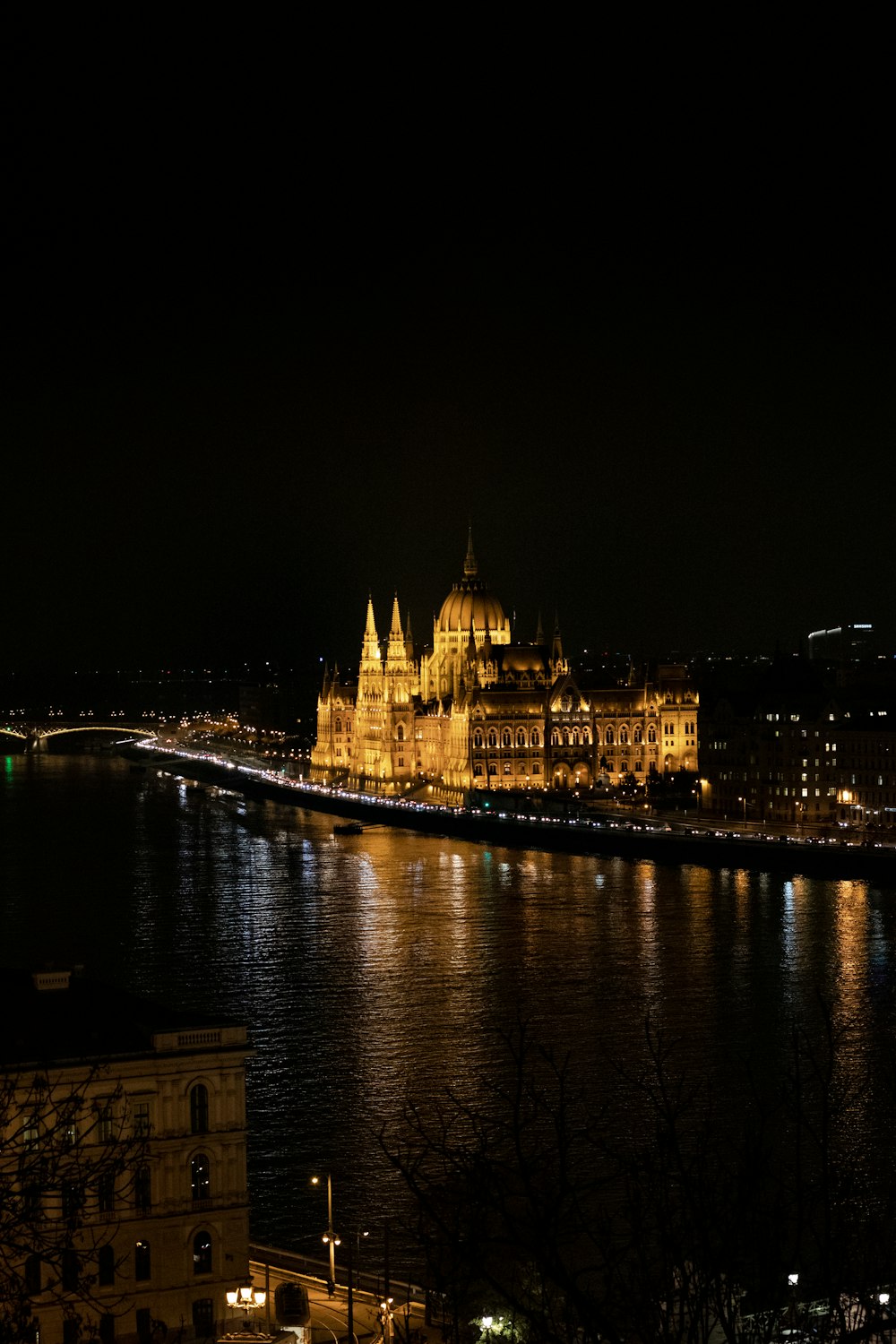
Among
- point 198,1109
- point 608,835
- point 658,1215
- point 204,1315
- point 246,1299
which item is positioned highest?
point 658,1215

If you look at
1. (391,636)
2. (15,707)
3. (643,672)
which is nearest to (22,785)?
(391,636)

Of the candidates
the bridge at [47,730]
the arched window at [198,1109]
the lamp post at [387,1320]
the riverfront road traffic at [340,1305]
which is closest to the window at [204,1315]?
the riverfront road traffic at [340,1305]

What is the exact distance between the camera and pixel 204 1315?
12.6 metres

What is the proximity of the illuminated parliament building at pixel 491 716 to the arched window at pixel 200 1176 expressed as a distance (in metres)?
50.7

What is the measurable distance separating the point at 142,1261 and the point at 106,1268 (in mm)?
235

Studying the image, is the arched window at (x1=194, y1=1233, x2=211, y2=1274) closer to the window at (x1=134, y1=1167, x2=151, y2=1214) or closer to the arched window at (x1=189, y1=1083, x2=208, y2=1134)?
the window at (x1=134, y1=1167, x2=151, y2=1214)

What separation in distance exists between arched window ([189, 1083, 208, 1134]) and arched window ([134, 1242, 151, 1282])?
0.75 m

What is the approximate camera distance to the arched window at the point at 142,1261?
12.5 m

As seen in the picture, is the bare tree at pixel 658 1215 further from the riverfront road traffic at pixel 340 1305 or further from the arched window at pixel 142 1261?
the arched window at pixel 142 1261

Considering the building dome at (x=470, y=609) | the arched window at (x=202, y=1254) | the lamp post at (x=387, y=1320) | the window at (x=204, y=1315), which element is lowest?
the window at (x=204, y=1315)

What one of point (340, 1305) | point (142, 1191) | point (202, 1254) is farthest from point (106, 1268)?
point (340, 1305)

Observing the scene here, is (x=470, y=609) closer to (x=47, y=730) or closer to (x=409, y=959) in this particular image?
(x=409, y=959)

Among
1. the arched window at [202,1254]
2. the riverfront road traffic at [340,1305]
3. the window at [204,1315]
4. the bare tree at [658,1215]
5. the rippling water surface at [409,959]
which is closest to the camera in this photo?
the bare tree at [658,1215]

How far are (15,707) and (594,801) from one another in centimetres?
10648
